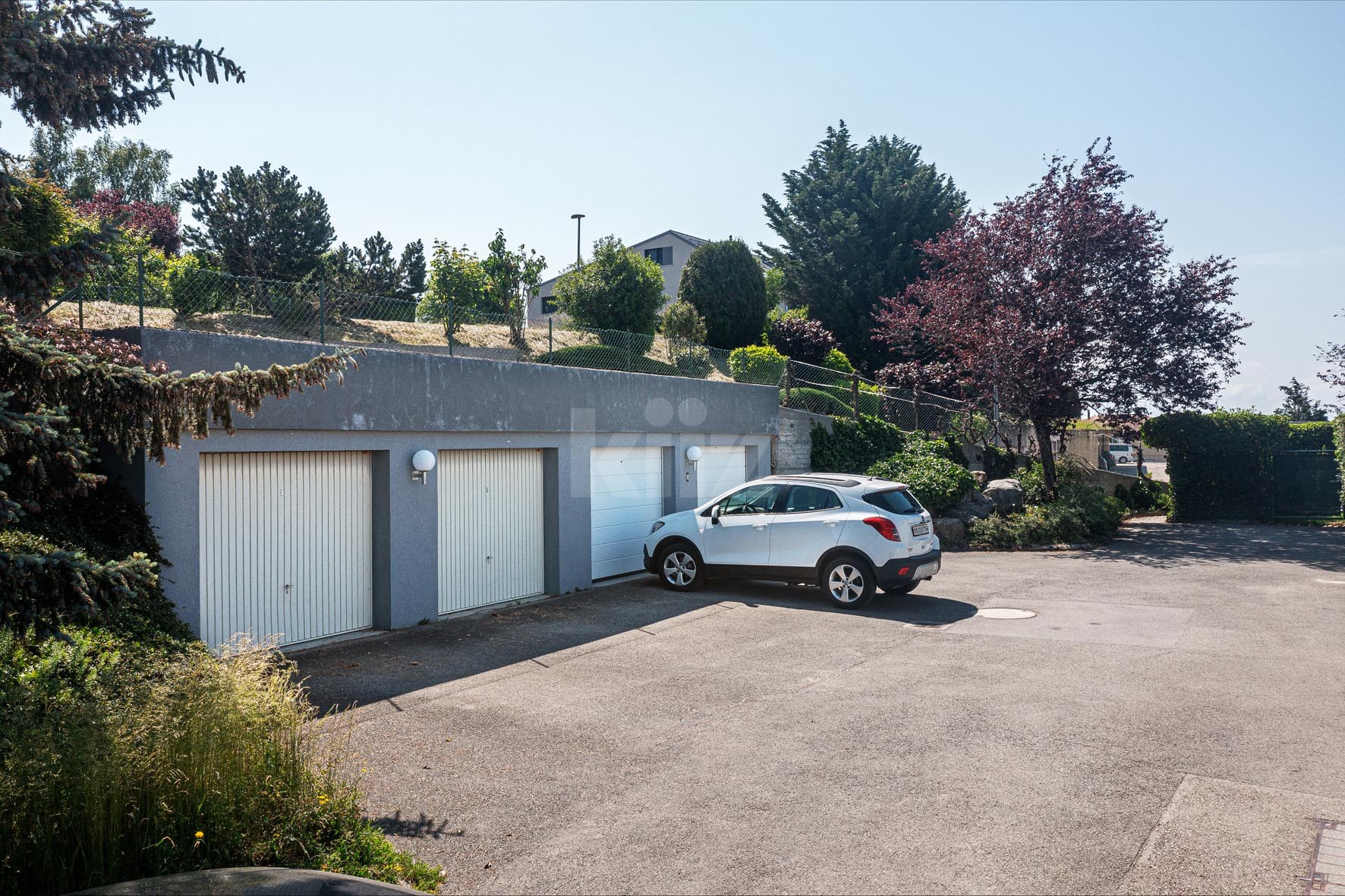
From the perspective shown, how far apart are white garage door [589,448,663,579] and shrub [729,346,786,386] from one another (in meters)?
3.89

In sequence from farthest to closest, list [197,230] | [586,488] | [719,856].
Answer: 1. [197,230]
2. [586,488]
3. [719,856]

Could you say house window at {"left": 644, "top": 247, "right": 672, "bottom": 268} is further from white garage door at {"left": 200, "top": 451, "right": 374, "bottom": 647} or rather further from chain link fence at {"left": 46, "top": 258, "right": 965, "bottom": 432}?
white garage door at {"left": 200, "top": 451, "right": 374, "bottom": 647}

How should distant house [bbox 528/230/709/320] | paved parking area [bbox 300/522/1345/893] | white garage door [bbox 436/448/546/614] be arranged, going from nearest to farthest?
paved parking area [bbox 300/522/1345/893] → white garage door [bbox 436/448/546/614] → distant house [bbox 528/230/709/320]

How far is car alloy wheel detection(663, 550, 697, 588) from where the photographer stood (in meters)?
12.9

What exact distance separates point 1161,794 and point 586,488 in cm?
884

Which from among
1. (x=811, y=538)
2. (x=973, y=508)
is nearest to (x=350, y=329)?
(x=811, y=538)

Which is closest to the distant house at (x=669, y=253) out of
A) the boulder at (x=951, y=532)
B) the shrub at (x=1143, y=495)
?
the shrub at (x=1143, y=495)

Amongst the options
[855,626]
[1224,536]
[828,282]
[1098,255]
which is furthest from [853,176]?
[855,626]

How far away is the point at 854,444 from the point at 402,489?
11.9 metres

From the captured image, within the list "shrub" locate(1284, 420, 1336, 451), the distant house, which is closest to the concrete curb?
"shrub" locate(1284, 420, 1336, 451)

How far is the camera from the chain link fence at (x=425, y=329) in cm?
949

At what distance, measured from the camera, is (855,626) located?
10383 mm

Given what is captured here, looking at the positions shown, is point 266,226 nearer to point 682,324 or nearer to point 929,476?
point 682,324

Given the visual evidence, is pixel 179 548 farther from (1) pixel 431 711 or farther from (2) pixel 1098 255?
(2) pixel 1098 255
